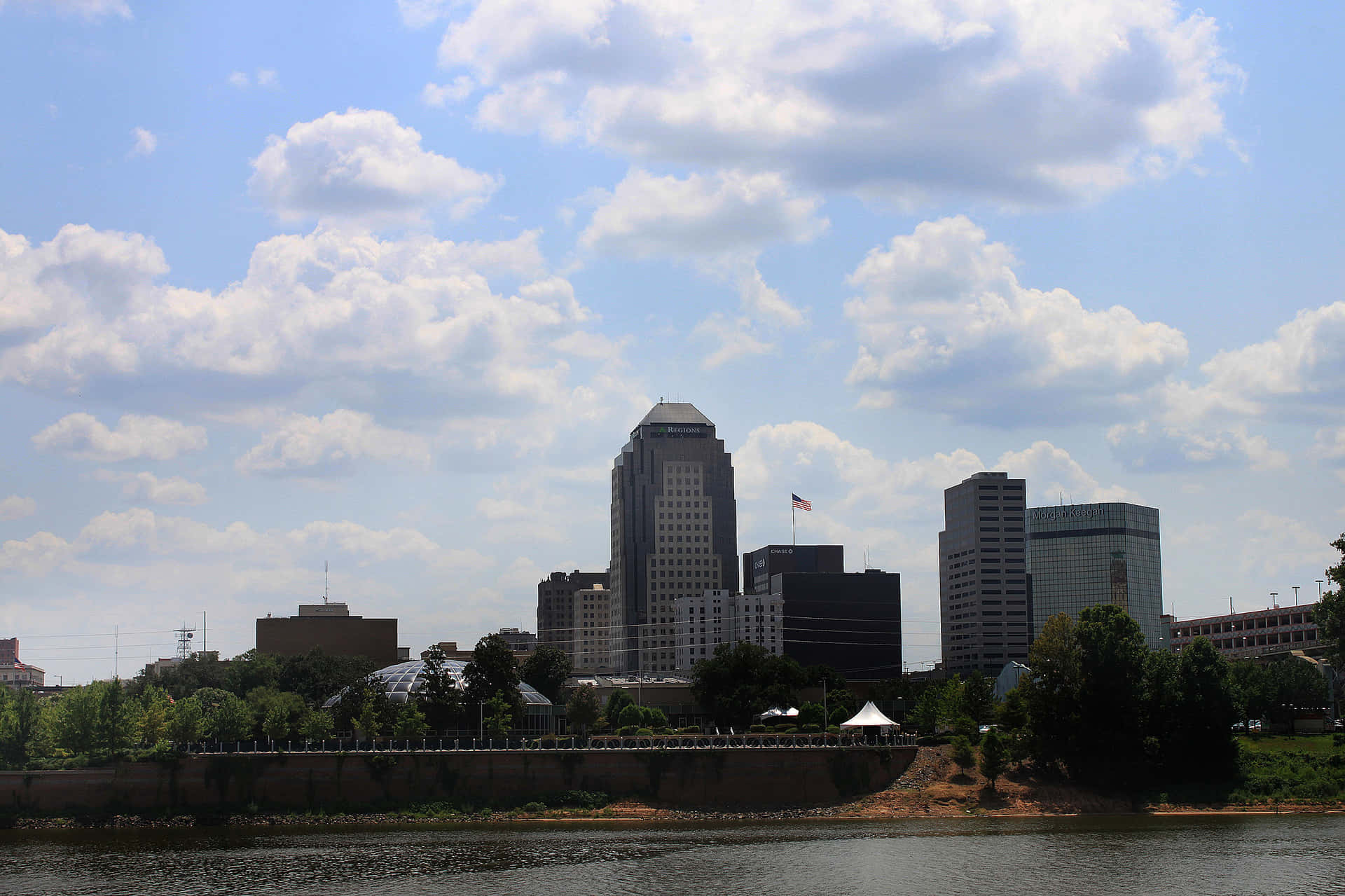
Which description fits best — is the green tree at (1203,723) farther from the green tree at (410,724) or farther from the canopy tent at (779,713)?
the green tree at (410,724)

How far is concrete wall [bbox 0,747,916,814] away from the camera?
383ft

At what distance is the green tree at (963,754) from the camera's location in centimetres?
11944

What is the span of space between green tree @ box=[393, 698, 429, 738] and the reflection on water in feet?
58.4

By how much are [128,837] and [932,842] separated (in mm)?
64488

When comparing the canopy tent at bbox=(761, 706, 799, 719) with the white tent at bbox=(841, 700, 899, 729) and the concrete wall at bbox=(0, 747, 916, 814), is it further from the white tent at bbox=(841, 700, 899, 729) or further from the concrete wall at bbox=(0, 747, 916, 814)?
the concrete wall at bbox=(0, 747, 916, 814)

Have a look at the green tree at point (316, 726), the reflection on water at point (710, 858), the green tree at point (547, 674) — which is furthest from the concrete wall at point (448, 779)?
the green tree at point (547, 674)

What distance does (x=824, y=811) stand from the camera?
372 ft

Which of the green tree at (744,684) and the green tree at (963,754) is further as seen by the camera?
the green tree at (744,684)

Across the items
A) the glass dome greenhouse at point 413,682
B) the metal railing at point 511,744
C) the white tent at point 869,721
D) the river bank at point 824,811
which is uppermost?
the glass dome greenhouse at point 413,682

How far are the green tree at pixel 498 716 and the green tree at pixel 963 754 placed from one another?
4504cm

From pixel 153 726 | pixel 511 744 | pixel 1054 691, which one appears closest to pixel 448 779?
pixel 511 744

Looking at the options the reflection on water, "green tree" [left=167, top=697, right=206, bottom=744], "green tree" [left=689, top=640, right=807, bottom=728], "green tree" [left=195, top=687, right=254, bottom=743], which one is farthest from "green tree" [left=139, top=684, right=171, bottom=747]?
"green tree" [left=689, top=640, right=807, bottom=728]

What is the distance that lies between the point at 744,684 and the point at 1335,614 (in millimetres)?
72308

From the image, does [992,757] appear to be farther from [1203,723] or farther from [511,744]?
[511,744]
